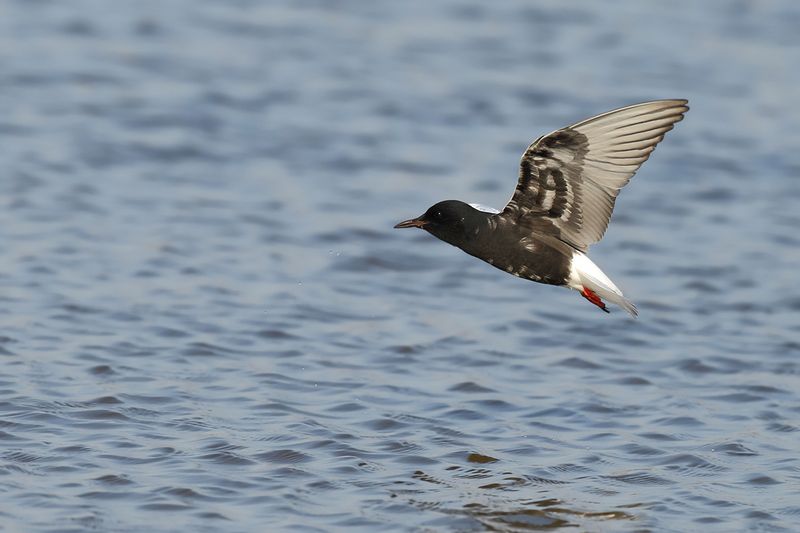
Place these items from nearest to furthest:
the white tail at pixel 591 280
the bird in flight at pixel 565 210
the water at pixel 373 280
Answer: the water at pixel 373 280
the bird in flight at pixel 565 210
the white tail at pixel 591 280

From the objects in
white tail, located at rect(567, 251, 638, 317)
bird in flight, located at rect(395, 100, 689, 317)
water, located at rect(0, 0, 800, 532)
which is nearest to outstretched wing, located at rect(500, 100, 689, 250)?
bird in flight, located at rect(395, 100, 689, 317)

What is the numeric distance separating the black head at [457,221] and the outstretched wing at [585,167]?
18 centimetres

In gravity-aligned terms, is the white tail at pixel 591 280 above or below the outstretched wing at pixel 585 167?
below

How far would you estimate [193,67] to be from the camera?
15.6 m

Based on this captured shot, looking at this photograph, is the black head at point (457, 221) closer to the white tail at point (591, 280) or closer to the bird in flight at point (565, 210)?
the bird in flight at point (565, 210)

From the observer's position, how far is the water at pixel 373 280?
24.5 ft

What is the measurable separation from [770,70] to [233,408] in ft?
31.9

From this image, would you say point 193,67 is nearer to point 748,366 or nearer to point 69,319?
point 69,319

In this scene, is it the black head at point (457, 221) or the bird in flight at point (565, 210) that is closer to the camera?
the bird in flight at point (565, 210)

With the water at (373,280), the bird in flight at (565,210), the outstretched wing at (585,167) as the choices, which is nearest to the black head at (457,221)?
the bird in flight at (565,210)

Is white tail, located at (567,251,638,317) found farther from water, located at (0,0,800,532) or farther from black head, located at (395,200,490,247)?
water, located at (0,0,800,532)

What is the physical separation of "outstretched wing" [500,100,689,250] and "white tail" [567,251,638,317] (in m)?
0.13

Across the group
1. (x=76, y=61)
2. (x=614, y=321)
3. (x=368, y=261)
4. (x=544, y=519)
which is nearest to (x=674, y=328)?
(x=614, y=321)

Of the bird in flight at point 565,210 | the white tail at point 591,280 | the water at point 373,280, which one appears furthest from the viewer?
the white tail at point 591,280
